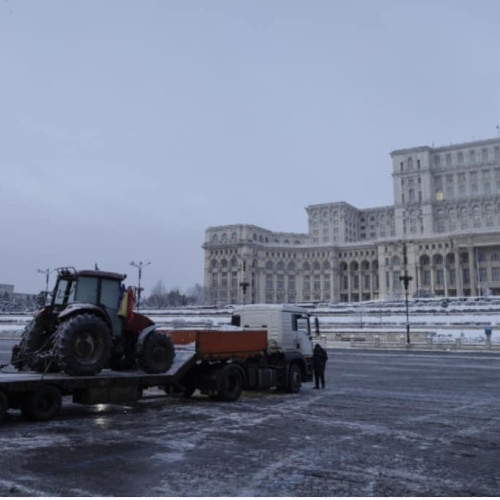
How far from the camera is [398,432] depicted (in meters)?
10.7

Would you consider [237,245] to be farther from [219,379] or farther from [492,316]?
[219,379]

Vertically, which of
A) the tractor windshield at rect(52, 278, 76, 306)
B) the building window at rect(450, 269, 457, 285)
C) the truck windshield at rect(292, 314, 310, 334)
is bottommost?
the truck windshield at rect(292, 314, 310, 334)

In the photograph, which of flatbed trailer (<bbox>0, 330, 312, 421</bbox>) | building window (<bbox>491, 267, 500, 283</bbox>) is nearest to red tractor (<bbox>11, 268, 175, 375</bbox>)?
flatbed trailer (<bbox>0, 330, 312, 421</bbox>)

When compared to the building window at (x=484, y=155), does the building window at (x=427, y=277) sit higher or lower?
lower

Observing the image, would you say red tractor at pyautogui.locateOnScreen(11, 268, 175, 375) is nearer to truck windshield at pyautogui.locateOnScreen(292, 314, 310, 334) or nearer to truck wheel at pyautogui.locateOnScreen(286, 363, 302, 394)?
truck wheel at pyautogui.locateOnScreen(286, 363, 302, 394)

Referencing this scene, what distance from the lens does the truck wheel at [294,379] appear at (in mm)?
17500

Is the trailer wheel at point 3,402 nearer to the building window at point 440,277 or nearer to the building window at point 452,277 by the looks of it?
the building window at point 452,277

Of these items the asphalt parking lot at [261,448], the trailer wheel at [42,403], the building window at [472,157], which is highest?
the building window at [472,157]

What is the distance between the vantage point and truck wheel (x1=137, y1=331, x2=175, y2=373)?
13.7 m

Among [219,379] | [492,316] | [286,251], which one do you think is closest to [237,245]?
[286,251]

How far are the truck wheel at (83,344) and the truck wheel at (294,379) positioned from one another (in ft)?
23.8

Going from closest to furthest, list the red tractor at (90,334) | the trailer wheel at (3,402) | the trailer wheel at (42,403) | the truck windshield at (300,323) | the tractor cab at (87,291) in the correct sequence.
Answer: the trailer wheel at (3,402), the trailer wheel at (42,403), the red tractor at (90,334), the tractor cab at (87,291), the truck windshield at (300,323)

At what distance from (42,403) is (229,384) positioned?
5758mm

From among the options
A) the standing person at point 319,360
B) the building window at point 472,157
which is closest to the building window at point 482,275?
the building window at point 472,157
